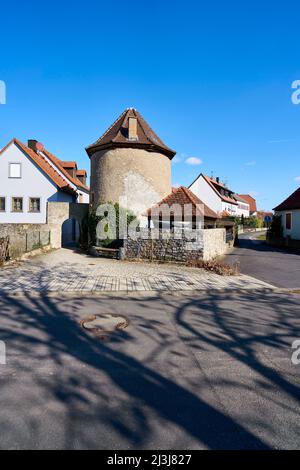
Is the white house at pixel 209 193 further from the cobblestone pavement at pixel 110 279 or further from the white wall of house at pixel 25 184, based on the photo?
the cobblestone pavement at pixel 110 279

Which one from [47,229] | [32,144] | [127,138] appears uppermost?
[32,144]

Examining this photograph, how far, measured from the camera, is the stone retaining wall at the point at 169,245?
513 inches

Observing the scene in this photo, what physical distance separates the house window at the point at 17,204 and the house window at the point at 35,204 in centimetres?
87

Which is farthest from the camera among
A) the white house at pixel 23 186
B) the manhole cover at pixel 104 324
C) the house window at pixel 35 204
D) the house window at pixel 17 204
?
the house window at pixel 17 204

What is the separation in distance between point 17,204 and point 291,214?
84.5ft

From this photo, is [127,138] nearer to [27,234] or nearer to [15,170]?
[27,234]

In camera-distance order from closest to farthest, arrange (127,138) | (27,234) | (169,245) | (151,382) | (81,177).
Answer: (151,382)
(169,245)
(27,234)
(127,138)
(81,177)

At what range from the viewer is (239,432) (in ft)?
8.70

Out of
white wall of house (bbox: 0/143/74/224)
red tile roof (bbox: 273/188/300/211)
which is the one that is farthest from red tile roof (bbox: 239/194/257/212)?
white wall of house (bbox: 0/143/74/224)

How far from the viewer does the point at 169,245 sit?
1342cm

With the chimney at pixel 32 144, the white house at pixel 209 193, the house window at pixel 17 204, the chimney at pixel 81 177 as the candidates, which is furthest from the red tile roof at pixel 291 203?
the chimney at pixel 32 144

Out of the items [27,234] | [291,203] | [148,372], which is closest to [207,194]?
[291,203]

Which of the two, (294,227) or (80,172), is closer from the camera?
(294,227)

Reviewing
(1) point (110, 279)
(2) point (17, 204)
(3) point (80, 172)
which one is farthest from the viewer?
(3) point (80, 172)
